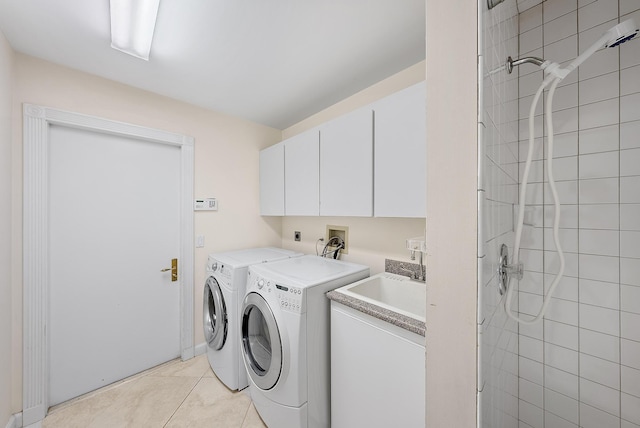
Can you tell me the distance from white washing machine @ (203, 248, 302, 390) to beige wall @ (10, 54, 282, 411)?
31 cm

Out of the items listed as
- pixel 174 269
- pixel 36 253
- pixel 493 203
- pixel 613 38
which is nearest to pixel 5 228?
pixel 36 253

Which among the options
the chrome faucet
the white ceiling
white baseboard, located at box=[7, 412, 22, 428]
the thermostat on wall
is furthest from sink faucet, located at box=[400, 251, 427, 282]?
white baseboard, located at box=[7, 412, 22, 428]

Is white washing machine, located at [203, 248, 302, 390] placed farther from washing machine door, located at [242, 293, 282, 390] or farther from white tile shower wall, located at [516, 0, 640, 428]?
white tile shower wall, located at [516, 0, 640, 428]

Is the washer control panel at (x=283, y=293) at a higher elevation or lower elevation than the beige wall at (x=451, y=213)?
lower

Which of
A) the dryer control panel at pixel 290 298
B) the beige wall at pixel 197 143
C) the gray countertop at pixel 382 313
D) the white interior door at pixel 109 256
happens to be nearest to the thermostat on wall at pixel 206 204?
the beige wall at pixel 197 143

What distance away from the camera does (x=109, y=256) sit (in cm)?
180

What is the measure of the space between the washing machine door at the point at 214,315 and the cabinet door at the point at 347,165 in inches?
41.3

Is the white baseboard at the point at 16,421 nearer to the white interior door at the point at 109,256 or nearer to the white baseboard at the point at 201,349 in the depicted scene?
the white interior door at the point at 109,256

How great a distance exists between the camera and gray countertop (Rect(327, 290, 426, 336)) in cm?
95

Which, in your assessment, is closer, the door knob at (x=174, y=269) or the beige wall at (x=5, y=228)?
the beige wall at (x=5, y=228)

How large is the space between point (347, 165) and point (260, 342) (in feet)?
4.42

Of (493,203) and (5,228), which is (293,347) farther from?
(5,228)

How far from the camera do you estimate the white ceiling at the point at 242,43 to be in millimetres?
1141

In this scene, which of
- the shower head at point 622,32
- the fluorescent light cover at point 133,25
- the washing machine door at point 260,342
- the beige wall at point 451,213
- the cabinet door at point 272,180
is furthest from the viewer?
the cabinet door at point 272,180
